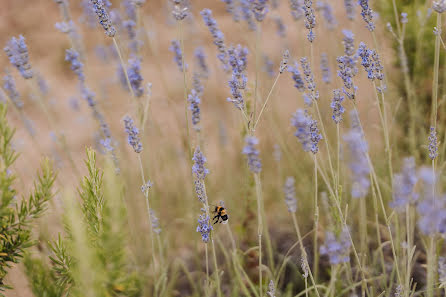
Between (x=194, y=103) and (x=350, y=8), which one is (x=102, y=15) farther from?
(x=350, y=8)

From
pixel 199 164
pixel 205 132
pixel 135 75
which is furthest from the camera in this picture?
pixel 205 132

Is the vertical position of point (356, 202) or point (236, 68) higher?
point (236, 68)

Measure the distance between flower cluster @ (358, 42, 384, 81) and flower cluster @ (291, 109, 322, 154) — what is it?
0.56 ft

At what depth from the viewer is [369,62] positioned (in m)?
1.01

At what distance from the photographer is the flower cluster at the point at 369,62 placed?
98cm

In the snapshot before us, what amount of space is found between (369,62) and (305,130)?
9.5 inches

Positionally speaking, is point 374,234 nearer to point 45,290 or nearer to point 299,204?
point 299,204

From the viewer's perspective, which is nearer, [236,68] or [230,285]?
[236,68]

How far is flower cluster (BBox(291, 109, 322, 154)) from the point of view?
34.1 inches

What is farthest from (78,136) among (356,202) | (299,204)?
(356,202)

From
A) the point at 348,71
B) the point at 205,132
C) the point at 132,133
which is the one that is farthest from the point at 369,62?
the point at 205,132

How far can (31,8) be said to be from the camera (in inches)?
180

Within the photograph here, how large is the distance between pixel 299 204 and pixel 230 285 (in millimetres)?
492

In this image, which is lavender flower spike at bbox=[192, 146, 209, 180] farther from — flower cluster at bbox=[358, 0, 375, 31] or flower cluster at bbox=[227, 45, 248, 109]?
flower cluster at bbox=[358, 0, 375, 31]
